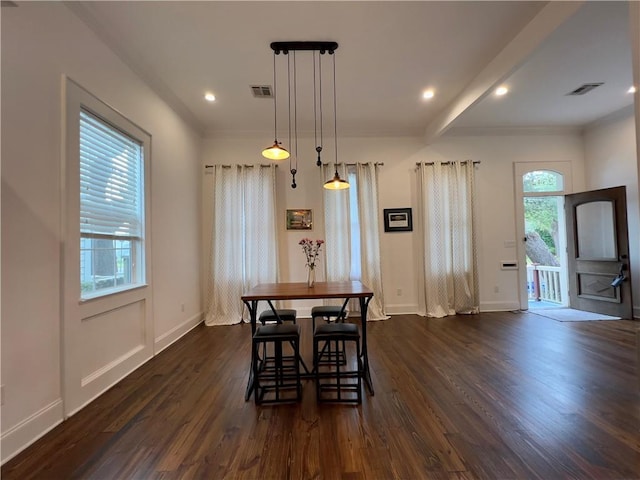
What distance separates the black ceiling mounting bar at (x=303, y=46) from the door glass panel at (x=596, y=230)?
499 centimetres

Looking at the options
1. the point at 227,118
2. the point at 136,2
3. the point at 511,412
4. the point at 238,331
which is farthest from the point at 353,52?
the point at 238,331

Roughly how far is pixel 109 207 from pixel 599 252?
6.87 meters

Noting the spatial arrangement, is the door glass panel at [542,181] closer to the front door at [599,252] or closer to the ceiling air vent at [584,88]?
the front door at [599,252]

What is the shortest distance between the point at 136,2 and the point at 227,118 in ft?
7.15

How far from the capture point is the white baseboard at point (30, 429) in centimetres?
168

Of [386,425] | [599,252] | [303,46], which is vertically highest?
[303,46]

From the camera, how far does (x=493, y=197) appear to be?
205 inches

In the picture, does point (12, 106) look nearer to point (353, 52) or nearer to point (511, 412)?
point (353, 52)

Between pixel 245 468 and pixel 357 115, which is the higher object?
pixel 357 115

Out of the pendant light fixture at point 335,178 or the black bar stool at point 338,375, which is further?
the pendant light fixture at point 335,178

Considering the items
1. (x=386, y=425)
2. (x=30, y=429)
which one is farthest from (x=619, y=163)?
(x=30, y=429)

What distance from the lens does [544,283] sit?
609 cm

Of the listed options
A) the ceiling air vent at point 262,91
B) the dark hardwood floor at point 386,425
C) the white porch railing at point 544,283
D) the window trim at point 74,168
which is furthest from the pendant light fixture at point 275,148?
the white porch railing at point 544,283

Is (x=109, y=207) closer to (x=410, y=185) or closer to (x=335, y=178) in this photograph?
(x=335, y=178)
